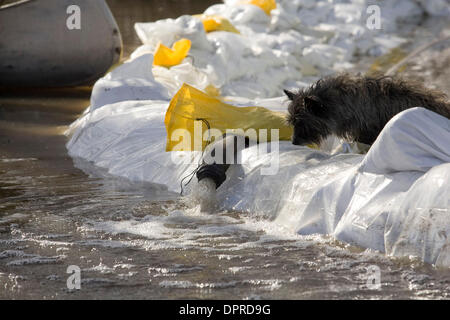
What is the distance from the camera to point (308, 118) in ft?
13.7

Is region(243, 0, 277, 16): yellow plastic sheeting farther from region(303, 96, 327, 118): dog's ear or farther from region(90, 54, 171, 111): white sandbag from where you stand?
region(303, 96, 327, 118): dog's ear

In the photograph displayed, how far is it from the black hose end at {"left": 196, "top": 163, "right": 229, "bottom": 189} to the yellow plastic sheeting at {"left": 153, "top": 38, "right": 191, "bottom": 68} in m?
2.94

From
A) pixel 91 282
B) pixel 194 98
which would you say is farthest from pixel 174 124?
pixel 91 282

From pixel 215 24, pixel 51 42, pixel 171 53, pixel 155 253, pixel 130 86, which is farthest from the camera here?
pixel 51 42

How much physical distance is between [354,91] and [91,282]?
180 centimetres

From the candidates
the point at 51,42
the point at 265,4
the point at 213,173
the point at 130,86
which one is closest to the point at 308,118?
the point at 213,173

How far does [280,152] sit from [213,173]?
0.39 m

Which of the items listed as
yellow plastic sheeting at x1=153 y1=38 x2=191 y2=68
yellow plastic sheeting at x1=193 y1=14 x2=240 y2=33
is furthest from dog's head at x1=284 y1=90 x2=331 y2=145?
yellow plastic sheeting at x1=193 y1=14 x2=240 y2=33

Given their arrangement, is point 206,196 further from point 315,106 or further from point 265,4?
point 265,4

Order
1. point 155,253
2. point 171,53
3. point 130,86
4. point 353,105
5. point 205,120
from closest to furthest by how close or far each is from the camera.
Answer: point 155,253, point 353,105, point 205,120, point 130,86, point 171,53

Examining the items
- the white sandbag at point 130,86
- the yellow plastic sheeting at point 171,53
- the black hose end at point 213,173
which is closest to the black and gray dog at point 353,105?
the black hose end at point 213,173

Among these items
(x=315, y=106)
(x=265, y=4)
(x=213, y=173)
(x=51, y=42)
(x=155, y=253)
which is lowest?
(x=155, y=253)
